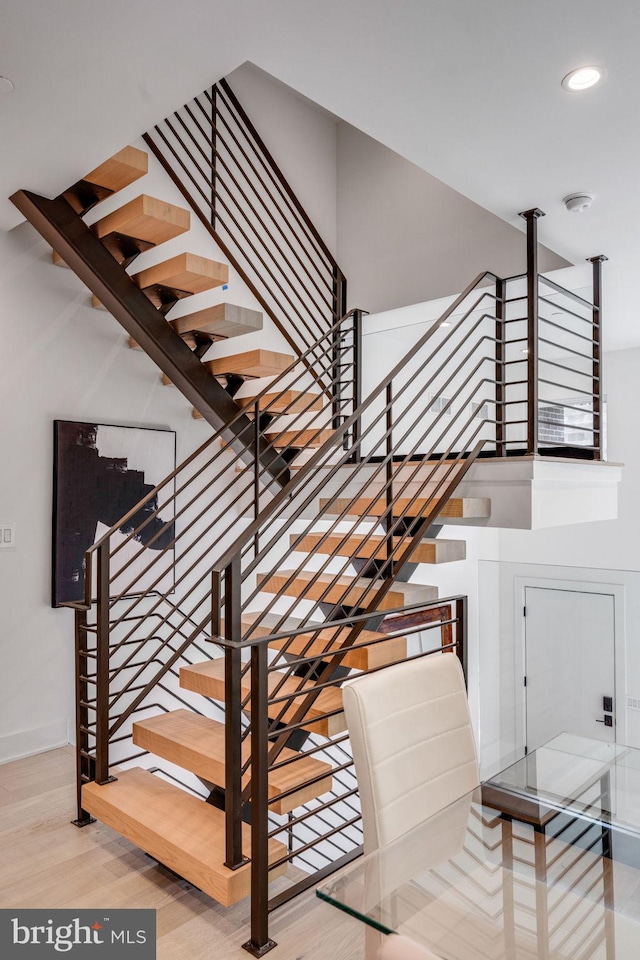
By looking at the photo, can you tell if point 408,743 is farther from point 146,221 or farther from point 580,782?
point 146,221

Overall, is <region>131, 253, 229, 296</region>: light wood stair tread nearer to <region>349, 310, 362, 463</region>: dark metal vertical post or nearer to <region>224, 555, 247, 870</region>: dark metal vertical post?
<region>349, 310, 362, 463</region>: dark metal vertical post

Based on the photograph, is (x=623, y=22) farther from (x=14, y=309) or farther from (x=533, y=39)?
(x=14, y=309)

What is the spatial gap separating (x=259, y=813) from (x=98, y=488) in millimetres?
2270

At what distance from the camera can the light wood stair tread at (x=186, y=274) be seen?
272 cm

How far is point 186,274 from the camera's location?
9.02 ft

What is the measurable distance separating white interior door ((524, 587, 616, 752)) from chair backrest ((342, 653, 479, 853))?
361 cm

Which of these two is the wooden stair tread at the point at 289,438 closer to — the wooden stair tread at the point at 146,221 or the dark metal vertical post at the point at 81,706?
the wooden stair tread at the point at 146,221

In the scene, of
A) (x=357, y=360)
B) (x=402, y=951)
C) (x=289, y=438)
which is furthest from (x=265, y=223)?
(x=402, y=951)

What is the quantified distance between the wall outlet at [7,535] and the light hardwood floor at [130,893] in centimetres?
121

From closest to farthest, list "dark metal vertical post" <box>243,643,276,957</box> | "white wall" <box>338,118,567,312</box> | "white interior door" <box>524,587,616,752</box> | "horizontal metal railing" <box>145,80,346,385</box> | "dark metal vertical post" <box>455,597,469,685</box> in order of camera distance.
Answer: "dark metal vertical post" <box>243,643,276,957</box> → "dark metal vertical post" <box>455,597,469,685</box> → "horizontal metal railing" <box>145,80,346,385</box> → "white wall" <box>338,118,567,312</box> → "white interior door" <box>524,587,616,752</box>

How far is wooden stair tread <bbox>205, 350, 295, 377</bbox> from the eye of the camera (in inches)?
123

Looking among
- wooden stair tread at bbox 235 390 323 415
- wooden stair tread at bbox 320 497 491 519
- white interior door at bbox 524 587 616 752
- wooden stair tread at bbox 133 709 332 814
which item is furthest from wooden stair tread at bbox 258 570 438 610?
white interior door at bbox 524 587 616 752

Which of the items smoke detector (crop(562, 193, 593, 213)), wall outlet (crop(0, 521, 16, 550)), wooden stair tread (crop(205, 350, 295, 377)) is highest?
smoke detector (crop(562, 193, 593, 213))

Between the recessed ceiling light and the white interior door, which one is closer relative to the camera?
the recessed ceiling light
